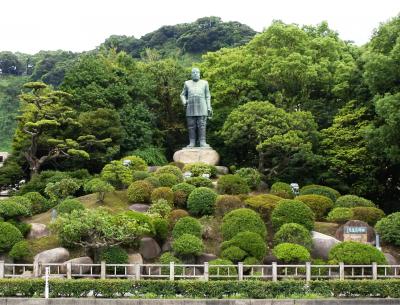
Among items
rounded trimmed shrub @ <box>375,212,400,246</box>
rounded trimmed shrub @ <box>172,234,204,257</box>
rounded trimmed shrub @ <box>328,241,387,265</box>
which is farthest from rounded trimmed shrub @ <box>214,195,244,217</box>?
rounded trimmed shrub @ <box>375,212,400,246</box>

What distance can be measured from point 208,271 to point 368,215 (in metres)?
8.34

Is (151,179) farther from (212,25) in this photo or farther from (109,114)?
(212,25)

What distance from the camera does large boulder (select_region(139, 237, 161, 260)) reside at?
21.7 meters

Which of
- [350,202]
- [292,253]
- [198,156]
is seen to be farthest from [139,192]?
[350,202]

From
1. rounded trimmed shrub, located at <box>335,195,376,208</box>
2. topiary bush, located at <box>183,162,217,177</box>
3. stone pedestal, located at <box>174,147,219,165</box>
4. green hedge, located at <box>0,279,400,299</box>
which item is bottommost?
green hedge, located at <box>0,279,400,299</box>

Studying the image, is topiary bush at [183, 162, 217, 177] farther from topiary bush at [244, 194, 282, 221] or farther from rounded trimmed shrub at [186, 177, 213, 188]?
topiary bush at [244, 194, 282, 221]

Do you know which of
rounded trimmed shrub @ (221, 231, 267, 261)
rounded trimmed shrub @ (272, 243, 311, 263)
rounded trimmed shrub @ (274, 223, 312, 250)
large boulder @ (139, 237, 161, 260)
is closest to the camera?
rounded trimmed shrub @ (272, 243, 311, 263)

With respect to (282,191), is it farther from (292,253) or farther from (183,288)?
(183,288)

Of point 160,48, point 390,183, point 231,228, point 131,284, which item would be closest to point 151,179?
point 231,228

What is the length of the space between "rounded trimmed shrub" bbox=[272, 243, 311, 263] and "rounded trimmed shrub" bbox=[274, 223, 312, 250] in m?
0.95

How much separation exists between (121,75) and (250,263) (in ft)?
58.1

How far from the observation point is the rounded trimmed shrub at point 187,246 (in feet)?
67.6

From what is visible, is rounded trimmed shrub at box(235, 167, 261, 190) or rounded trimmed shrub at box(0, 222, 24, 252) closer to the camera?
rounded trimmed shrub at box(0, 222, 24, 252)

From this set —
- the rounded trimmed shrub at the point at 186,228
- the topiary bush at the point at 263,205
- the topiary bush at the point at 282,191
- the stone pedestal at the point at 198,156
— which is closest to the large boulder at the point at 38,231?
the rounded trimmed shrub at the point at 186,228
